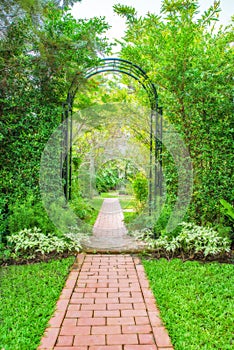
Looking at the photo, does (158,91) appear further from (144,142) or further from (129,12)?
(129,12)

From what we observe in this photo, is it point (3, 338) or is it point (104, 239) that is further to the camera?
point (104, 239)

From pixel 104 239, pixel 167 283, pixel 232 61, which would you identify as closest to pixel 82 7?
pixel 232 61

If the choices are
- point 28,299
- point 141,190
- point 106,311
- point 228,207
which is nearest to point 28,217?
point 28,299

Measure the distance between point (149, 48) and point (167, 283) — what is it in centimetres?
367

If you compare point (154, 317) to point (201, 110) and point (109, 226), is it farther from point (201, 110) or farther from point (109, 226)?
point (109, 226)

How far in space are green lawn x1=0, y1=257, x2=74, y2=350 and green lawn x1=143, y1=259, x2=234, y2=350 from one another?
1014 millimetres

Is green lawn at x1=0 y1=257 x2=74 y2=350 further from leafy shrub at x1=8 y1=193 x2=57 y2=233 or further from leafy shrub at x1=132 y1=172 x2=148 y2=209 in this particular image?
leafy shrub at x1=132 y1=172 x2=148 y2=209

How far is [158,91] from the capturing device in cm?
481

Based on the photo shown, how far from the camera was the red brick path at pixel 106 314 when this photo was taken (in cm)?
201

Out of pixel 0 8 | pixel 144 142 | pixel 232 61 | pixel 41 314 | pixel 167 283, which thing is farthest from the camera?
pixel 144 142

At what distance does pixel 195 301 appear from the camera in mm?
2633

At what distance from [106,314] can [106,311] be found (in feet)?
0.18

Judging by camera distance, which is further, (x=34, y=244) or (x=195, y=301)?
(x=34, y=244)

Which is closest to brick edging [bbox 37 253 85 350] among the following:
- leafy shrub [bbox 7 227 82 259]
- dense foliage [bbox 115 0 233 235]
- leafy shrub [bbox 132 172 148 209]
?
leafy shrub [bbox 7 227 82 259]
